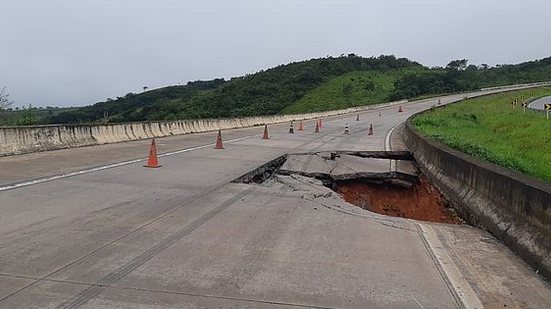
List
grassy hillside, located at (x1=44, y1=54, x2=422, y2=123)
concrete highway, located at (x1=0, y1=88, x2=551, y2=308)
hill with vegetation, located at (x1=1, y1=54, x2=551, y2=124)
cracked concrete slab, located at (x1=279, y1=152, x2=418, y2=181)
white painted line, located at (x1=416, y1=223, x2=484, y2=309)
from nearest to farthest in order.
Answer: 1. concrete highway, located at (x1=0, y1=88, x2=551, y2=308)
2. white painted line, located at (x1=416, y1=223, x2=484, y2=309)
3. cracked concrete slab, located at (x1=279, y1=152, x2=418, y2=181)
4. grassy hillside, located at (x1=44, y1=54, x2=422, y2=123)
5. hill with vegetation, located at (x1=1, y1=54, x2=551, y2=124)

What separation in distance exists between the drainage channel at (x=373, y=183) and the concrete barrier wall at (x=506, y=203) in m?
0.89

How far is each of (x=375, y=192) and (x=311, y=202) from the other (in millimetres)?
4493

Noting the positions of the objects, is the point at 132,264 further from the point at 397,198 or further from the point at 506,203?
the point at 397,198

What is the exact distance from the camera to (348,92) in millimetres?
105062

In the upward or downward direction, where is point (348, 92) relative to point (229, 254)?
upward

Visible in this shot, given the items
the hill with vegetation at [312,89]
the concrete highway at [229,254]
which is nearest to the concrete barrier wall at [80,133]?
the concrete highway at [229,254]

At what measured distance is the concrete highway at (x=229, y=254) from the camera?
15.5 ft

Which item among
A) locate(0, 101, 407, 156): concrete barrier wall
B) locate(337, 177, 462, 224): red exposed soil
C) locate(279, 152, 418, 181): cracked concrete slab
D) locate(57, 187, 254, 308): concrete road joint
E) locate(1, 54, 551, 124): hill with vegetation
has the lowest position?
locate(337, 177, 462, 224): red exposed soil

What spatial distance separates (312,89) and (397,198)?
336 ft

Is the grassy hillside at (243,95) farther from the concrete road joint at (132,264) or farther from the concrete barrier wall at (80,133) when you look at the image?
the concrete road joint at (132,264)

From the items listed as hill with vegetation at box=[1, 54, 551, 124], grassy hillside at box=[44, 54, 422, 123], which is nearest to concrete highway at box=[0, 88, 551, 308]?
grassy hillside at box=[44, 54, 422, 123]

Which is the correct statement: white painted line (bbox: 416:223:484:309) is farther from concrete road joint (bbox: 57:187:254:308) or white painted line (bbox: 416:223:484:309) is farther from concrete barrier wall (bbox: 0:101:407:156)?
concrete barrier wall (bbox: 0:101:407:156)

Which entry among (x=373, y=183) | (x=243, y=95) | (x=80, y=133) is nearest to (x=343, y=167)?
(x=373, y=183)

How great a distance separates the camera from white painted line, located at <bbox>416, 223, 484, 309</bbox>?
4874mm
